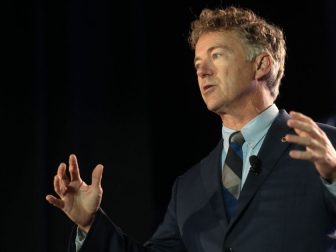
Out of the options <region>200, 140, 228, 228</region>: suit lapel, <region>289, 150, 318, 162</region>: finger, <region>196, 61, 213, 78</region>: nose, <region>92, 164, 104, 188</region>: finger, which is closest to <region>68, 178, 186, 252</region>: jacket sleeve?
<region>92, 164, 104, 188</region>: finger

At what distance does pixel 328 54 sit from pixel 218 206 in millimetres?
985

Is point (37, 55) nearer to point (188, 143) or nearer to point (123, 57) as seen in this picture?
point (123, 57)

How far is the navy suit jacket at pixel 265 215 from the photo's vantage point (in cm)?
155

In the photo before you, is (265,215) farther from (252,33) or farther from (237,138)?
(252,33)

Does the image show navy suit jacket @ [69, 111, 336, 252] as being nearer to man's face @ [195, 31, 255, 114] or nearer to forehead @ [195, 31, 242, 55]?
man's face @ [195, 31, 255, 114]

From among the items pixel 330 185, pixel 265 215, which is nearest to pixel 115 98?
pixel 265 215

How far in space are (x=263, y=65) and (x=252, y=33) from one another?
0.42ft

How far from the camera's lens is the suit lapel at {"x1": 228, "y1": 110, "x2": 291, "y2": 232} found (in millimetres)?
1632

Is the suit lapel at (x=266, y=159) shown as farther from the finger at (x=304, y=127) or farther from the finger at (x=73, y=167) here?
the finger at (x=73, y=167)

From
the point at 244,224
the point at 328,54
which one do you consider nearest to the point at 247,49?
the point at 328,54

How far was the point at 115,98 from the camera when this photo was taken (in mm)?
2529

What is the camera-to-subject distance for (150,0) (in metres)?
2.71

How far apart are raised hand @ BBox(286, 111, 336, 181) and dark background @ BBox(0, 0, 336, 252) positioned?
3.57 feet

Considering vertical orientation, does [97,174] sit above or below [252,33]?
below
